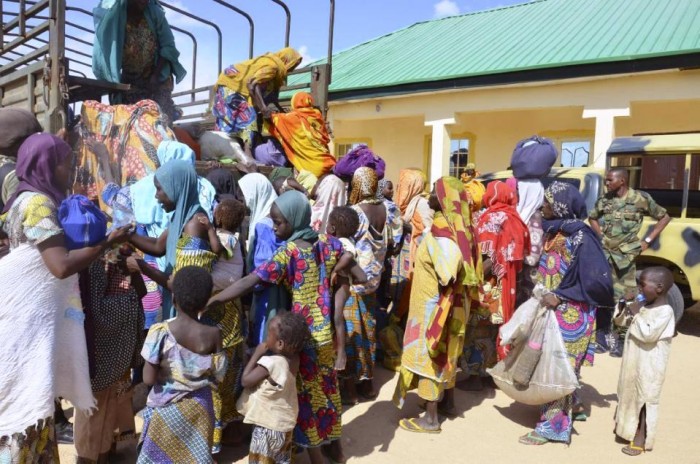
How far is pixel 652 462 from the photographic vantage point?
11.1 ft

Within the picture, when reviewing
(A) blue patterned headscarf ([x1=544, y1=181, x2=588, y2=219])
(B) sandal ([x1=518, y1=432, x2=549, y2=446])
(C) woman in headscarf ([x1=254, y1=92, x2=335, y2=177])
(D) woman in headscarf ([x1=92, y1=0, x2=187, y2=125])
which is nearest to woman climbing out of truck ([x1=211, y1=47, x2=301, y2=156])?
(C) woman in headscarf ([x1=254, y1=92, x2=335, y2=177])

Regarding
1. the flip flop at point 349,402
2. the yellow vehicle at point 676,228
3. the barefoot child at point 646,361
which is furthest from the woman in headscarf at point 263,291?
the yellow vehicle at point 676,228

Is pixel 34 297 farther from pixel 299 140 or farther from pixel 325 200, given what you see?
pixel 299 140

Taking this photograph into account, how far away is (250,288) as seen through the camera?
277cm

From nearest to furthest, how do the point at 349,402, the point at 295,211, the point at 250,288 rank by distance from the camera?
the point at 250,288
the point at 295,211
the point at 349,402

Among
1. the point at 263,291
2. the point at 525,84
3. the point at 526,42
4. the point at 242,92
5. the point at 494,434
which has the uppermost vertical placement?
the point at 526,42

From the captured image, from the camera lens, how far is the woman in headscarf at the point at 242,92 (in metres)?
5.40

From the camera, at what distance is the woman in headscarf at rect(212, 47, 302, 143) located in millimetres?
5402

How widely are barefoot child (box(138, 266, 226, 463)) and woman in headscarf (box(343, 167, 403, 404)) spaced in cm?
171

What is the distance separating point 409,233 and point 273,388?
3.09 m

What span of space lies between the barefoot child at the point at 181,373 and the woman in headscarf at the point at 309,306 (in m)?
0.48

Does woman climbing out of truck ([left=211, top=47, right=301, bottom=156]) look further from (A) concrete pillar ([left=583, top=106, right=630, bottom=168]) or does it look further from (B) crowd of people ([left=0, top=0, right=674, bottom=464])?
(A) concrete pillar ([left=583, top=106, right=630, bottom=168])

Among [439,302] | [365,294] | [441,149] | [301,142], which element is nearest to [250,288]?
[439,302]

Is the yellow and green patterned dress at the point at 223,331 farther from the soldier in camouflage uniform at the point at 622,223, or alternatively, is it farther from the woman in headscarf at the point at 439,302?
the soldier in camouflage uniform at the point at 622,223
